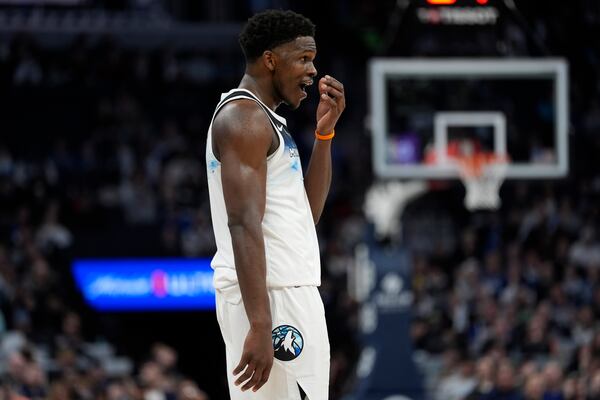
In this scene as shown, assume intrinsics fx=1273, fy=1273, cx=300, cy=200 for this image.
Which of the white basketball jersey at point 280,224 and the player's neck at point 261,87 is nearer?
the white basketball jersey at point 280,224

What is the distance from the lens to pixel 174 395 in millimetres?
13734

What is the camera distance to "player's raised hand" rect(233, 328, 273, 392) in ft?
13.8

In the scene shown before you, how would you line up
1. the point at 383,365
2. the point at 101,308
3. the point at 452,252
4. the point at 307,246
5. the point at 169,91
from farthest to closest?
the point at 169,91 < the point at 452,252 < the point at 101,308 < the point at 383,365 < the point at 307,246

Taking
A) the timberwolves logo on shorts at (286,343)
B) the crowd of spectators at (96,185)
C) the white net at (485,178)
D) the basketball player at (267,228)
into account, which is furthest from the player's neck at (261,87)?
the crowd of spectators at (96,185)

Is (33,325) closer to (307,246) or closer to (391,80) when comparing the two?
(391,80)

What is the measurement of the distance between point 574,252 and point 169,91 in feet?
26.2

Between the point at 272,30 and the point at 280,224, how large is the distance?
69 centimetres

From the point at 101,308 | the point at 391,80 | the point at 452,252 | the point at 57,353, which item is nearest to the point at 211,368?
the point at 101,308

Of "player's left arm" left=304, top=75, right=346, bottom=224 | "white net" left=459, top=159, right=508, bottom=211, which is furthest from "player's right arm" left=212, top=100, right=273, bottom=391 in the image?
"white net" left=459, top=159, right=508, bottom=211

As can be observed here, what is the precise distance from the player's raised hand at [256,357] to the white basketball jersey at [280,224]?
24 centimetres

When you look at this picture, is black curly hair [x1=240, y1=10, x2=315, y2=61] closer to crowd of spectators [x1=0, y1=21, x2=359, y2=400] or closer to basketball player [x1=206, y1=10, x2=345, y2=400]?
basketball player [x1=206, y1=10, x2=345, y2=400]

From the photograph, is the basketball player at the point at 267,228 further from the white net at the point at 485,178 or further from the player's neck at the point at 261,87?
the white net at the point at 485,178

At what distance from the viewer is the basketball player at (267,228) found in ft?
13.9

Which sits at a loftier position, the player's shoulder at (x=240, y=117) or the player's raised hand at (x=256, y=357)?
the player's shoulder at (x=240, y=117)
